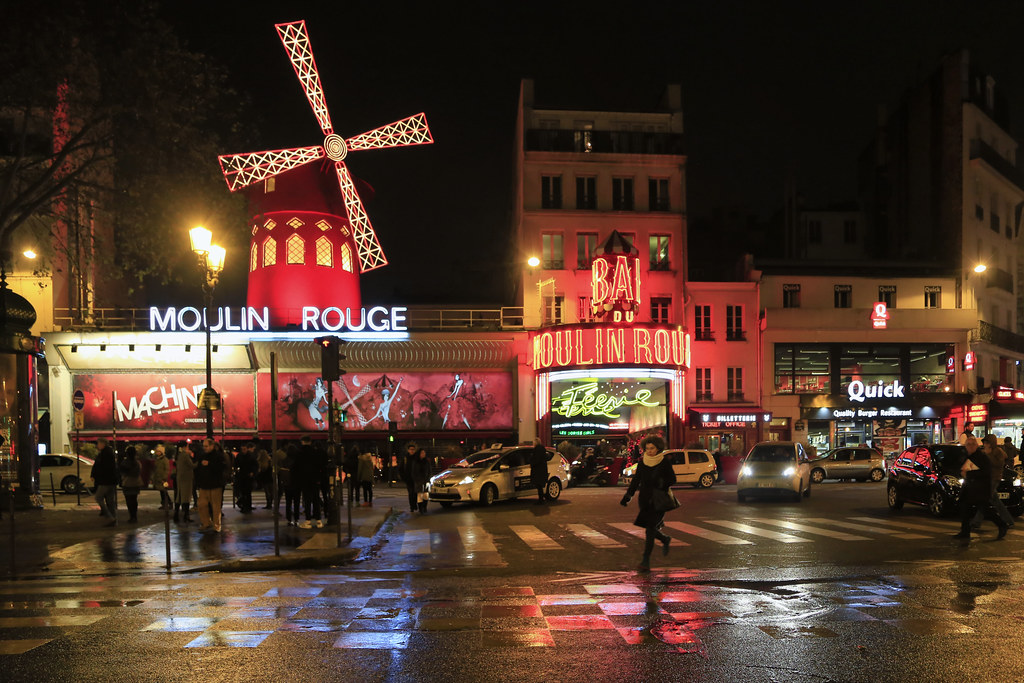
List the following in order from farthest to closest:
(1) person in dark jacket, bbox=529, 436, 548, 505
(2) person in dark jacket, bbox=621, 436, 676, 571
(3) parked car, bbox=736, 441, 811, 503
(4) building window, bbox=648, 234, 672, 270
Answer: (4) building window, bbox=648, 234, 672, 270, (3) parked car, bbox=736, 441, 811, 503, (1) person in dark jacket, bbox=529, 436, 548, 505, (2) person in dark jacket, bbox=621, 436, 676, 571

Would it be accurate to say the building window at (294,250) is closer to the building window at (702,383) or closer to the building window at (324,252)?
the building window at (324,252)

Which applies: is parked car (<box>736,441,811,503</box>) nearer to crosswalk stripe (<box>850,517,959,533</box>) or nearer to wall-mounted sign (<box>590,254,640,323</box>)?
crosswalk stripe (<box>850,517,959,533</box>)

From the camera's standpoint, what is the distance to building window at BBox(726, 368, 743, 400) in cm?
4147

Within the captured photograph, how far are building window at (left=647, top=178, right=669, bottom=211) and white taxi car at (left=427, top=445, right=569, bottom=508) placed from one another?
20.6 m

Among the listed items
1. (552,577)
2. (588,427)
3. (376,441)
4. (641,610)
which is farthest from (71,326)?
(641,610)

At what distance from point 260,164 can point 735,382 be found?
2362 cm

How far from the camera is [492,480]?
22219mm

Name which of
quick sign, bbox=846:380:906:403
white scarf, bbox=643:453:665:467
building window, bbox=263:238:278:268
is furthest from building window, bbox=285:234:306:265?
white scarf, bbox=643:453:665:467

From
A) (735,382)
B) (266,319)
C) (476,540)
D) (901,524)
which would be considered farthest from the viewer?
(735,382)

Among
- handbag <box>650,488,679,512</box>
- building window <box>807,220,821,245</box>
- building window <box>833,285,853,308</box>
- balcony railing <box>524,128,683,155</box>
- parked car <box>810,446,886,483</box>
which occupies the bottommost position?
parked car <box>810,446,886,483</box>

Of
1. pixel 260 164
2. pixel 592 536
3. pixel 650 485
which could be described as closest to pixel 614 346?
pixel 260 164

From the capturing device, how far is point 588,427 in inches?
1559

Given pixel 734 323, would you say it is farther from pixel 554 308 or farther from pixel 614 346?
pixel 554 308

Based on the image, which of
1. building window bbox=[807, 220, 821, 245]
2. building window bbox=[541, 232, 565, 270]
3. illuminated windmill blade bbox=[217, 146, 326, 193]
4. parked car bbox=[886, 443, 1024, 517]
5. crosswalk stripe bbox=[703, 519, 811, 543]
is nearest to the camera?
crosswalk stripe bbox=[703, 519, 811, 543]
